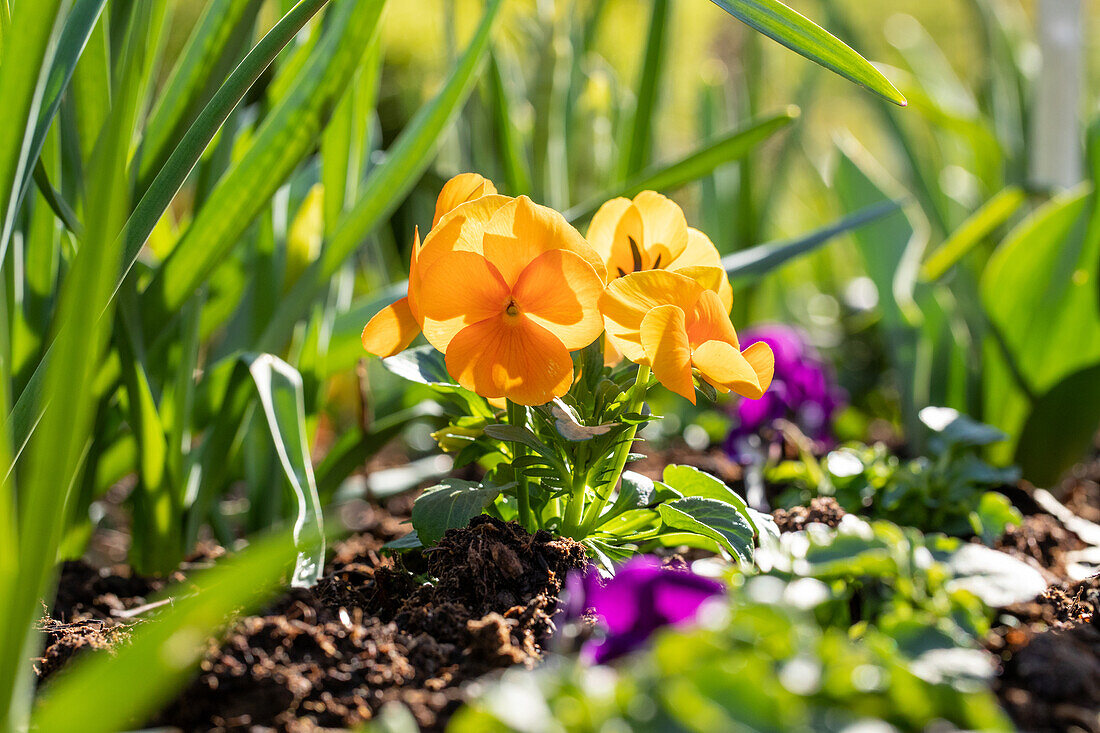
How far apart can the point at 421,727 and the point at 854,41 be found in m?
1.42

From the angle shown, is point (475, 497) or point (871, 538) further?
point (475, 497)

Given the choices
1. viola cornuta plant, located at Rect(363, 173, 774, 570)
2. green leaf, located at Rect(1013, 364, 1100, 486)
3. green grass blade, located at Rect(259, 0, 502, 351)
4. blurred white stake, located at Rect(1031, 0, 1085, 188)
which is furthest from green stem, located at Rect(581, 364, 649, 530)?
blurred white stake, located at Rect(1031, 0, 1085, 188)

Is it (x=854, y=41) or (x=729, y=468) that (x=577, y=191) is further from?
(x=729, y=468)

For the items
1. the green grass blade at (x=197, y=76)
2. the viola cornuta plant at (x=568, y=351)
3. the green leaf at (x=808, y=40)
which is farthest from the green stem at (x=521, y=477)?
the green grass blade at (x=197, y=76)

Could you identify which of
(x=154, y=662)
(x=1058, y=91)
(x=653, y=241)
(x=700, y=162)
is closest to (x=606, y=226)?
(x=653, y=241)

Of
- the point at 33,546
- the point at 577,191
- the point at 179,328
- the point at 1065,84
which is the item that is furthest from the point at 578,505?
the point at 1065,84

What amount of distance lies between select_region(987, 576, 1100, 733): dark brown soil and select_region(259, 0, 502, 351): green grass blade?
2.40 ft

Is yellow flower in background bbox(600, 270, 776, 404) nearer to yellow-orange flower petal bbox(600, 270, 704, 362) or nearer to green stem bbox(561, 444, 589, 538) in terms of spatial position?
yellow-orange flower petal bbox(600, 270, 704, 362)

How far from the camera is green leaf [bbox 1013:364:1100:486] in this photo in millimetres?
1142

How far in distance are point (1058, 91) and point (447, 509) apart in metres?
1.42

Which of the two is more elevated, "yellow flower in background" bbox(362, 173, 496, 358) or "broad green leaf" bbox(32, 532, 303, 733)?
"yellow flower in background" bbox(362, 173, 496, 358)

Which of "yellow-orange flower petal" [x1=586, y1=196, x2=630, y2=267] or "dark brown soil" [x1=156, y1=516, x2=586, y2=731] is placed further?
"yellow-orange flower petal" [x1=586, y1=196, x2=630, y2=267]

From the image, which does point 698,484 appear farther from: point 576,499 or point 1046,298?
point 1046,298

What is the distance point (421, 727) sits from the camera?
0.47 metres
